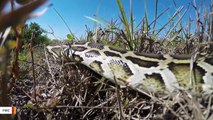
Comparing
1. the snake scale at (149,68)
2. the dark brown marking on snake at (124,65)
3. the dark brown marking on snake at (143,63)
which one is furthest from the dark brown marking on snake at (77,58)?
the dark brown marking on snake at (143,63)

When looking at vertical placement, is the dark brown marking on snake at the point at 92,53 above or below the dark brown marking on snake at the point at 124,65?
above

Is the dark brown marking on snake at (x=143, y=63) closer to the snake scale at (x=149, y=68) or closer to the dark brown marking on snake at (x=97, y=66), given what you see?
the snake scale at (x=149, y=68)

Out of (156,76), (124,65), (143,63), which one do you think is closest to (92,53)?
(124,65)

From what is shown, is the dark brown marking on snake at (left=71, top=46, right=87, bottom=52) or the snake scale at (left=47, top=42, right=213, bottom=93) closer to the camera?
the snake scale at (left=47, top=42, right=213, bottom=93)

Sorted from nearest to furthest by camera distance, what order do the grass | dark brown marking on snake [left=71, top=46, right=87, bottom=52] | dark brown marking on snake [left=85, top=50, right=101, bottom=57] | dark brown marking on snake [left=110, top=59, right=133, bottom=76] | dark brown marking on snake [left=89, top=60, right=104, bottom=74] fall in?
the grass
dark brown marking on snake [left=110, top=59, right=133, bottom=76]
dark brown marking on snake [left=89, top=60, right=104, bottom=74]
dark brown marking on snake [left=85, top=50, right=101, bottom=57]
dark brown marking on snake [left=71, top=46, right=87, bottom=52]

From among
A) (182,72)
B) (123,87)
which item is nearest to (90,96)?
(123,87)

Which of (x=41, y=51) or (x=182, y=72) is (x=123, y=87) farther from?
(x=41, y=51)

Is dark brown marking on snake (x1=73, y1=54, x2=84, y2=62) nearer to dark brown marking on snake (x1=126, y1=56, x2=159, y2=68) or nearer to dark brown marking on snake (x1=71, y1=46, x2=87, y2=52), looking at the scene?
dark brown marking on snake (x1=71, y1=46, x2=87, y2=52)

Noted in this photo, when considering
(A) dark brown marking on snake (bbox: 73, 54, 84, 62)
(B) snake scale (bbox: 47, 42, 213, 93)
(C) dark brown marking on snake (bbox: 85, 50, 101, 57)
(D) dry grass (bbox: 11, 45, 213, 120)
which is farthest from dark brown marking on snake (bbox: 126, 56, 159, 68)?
(A) dark brown marking on snake (bbox: 73, 54, 84, 62)
